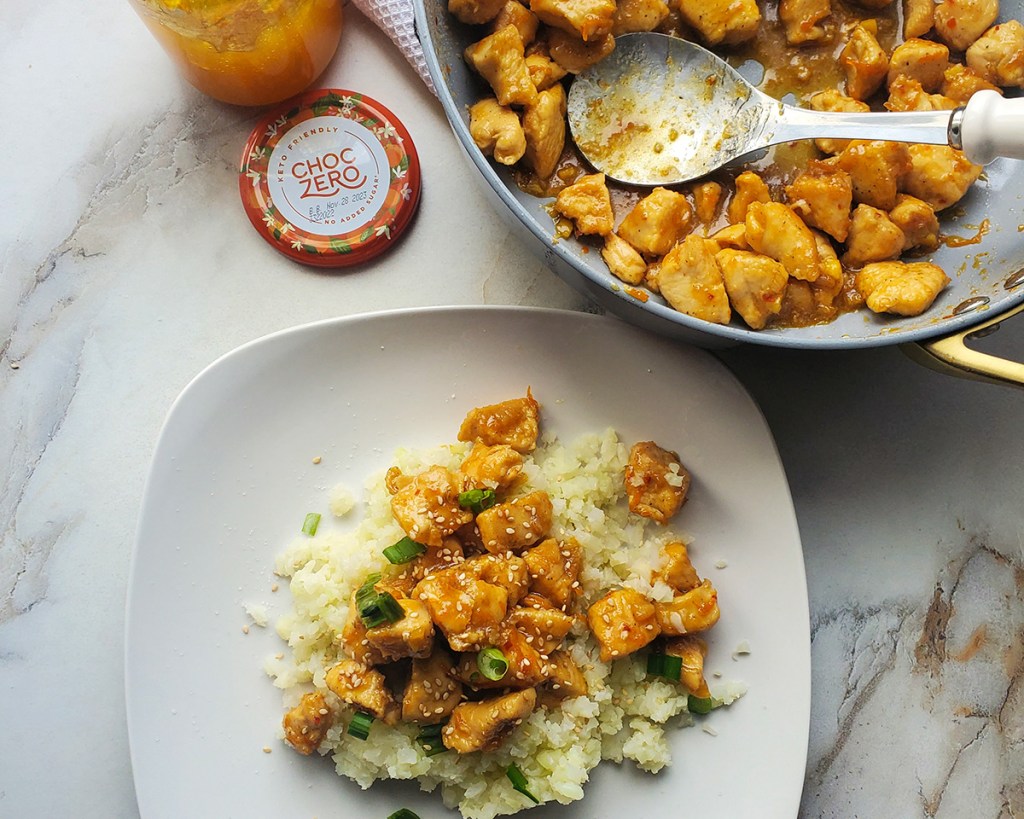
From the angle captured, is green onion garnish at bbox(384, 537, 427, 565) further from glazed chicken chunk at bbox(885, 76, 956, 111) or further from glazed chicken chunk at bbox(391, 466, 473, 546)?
glazed chicken chunk at bbox(885, 76, 956, 111)

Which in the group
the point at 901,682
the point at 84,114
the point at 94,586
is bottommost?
the point at 901,682

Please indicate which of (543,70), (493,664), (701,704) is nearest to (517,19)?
(543,70)

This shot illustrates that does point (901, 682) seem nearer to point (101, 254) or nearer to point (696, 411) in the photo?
point (696, 411)

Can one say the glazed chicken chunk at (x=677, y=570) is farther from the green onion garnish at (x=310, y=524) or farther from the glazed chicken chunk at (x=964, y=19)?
the glazed chicken chunk at (x=964, y=19)

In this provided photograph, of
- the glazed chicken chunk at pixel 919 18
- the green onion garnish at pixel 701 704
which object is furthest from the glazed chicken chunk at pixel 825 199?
the green onion garnish at pixel 701 704

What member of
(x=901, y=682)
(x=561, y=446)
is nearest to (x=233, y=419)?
(x=561, y=446)

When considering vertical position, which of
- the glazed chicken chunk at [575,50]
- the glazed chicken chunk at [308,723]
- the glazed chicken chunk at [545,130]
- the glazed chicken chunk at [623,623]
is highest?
the glazed chicken chunk at [575,50]
